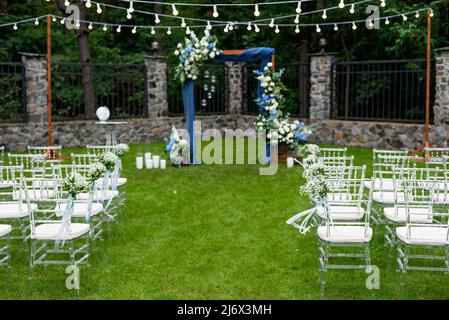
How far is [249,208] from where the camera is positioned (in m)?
8.35

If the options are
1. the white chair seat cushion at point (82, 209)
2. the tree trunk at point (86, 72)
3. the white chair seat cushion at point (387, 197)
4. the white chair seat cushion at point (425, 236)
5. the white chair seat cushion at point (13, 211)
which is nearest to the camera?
the white chair seat cushion at point (425, 236)

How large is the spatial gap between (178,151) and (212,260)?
587 cm

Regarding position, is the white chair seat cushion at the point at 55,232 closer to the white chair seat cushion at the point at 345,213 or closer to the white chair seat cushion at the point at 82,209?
the white chair seat cushion at the point at 82,209

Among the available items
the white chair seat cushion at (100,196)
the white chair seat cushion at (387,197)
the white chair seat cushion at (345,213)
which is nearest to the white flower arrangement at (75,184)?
the white chair seat cushion at (100,196)

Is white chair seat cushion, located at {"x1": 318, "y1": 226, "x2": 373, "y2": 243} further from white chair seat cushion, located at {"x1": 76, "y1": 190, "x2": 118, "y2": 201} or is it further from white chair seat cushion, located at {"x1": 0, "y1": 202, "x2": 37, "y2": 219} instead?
white chair seat cushion, located at {"x1": 0, "y1": 202, "x2": 37, "y2": 219}

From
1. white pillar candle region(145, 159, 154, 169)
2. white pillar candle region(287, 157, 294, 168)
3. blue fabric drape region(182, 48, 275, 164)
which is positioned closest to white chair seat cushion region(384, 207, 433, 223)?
white pillar candle region(287, 157, 294, 168)

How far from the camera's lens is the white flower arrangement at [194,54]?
11.4 m

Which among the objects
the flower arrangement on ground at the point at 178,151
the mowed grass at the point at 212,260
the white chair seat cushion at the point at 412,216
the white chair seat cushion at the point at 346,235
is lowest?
the mowed grass at the point at 212,260

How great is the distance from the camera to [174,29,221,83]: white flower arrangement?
11391mm

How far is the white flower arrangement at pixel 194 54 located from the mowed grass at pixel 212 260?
2.90m

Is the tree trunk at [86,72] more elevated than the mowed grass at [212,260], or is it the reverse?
the tree trunk at [86,72]

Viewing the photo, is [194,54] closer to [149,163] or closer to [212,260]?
[149,163]

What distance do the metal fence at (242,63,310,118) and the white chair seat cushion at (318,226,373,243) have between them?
35.7 feet
